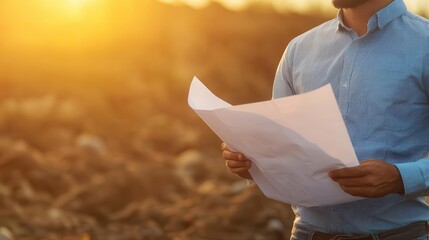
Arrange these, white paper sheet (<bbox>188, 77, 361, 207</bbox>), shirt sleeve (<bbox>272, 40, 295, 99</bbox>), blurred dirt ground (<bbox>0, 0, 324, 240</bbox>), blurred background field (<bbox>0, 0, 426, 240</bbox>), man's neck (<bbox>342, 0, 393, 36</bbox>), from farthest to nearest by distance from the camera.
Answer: blurred background field (<bbox>0, 0, 426, 240</bbox>) < blurred dirt ground (<bbox>0, 0, 324, 240</bbox>) < shirt sleeve (<bbox>272, 40, 295, 99</bbox>) < man's neck (<bbox>342, 0, 393, 36</bbox>) < white paper sheet (<bbox>188, 77, 361, 207</bbox>)

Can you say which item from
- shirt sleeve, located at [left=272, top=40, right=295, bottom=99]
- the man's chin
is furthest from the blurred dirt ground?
the man's chin

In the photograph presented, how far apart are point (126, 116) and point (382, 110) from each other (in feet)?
76.6

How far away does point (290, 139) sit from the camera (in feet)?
11.9

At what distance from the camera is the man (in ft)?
12.4

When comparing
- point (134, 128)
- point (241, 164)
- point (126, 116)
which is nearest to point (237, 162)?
point (241, 164)

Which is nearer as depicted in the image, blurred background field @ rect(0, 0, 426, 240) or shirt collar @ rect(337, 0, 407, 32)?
shirt collar @ rect(337, 0, 407, 32)

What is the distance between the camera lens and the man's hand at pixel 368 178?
11.6 ft

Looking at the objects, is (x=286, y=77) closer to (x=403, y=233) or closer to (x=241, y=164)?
(x=241, y=164)

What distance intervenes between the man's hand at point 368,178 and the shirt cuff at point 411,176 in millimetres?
26

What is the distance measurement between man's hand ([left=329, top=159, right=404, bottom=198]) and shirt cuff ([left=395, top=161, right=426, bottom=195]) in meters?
0.03

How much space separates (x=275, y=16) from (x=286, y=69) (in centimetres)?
3375

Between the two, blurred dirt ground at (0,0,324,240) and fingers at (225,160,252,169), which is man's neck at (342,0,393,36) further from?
blurred dirt ground at (0,0,324,240)

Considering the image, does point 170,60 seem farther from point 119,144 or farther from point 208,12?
point 119,144

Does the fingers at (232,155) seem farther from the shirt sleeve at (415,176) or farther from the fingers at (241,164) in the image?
the shirt sleeve at (415,176)
